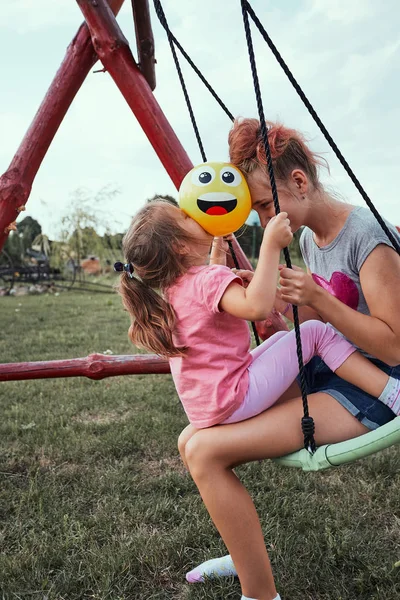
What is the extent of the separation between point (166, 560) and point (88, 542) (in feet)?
1.11

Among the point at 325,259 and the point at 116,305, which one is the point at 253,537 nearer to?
the point at 325,259

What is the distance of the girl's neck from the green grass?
3.94 feet

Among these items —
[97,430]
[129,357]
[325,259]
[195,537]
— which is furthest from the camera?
[97,430]

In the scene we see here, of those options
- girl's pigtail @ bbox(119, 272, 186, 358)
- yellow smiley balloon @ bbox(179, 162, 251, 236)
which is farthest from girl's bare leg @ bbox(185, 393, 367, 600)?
yellow smiley balloon @ bbox(179, 162, 251, 236)

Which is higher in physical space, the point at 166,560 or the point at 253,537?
the point at 253,537

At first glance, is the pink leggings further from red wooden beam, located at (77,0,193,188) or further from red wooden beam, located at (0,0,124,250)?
red wooden beam, located at (0,0,124,250)

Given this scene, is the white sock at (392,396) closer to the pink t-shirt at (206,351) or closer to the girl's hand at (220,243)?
the pink t-shirt at (206,351)

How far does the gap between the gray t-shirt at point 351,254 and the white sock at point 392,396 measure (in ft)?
1.02

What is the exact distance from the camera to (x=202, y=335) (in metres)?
1.76

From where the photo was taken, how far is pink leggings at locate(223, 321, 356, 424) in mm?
1762

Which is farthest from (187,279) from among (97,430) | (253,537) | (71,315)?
(71,315)

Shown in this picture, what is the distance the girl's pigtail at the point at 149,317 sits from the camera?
1.77 meters

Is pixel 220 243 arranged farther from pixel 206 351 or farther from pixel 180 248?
pixel 206 351

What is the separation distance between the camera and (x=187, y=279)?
5.85 ft
